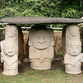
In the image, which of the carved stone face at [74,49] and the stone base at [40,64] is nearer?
the carved stone face at [74,49]

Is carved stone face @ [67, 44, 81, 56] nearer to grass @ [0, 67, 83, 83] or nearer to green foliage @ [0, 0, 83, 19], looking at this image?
grass @ [0, 67, 83, 83]

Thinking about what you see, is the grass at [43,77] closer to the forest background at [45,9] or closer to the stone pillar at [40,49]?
the stone pillar at [40,49]

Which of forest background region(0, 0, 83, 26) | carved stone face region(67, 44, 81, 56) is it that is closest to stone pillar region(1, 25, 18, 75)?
carved stone face region(67, 44, 81, 56)

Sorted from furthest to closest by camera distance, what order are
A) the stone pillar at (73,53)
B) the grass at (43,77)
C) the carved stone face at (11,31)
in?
the stone pillar at (73,53) < the carved stone face at (11,31) < the grass at (43,77)

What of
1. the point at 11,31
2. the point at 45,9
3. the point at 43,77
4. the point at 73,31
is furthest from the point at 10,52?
the point at 45,9

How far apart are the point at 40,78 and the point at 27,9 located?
9.04 metres

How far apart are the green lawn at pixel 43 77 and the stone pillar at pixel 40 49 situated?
0.46 m

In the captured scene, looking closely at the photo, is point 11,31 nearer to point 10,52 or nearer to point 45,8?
point 10,52

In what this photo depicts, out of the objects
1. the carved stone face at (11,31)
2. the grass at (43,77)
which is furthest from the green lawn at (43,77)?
the carved stone face at (11,31)

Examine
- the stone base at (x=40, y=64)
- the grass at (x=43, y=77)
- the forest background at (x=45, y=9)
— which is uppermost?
the forest background at (x=45, y=9)

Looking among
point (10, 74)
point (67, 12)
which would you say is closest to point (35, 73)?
point (10, 74)

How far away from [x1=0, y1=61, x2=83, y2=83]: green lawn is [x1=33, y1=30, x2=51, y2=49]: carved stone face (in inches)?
42.3

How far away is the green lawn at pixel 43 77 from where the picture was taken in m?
5.53

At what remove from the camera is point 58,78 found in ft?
19.2
